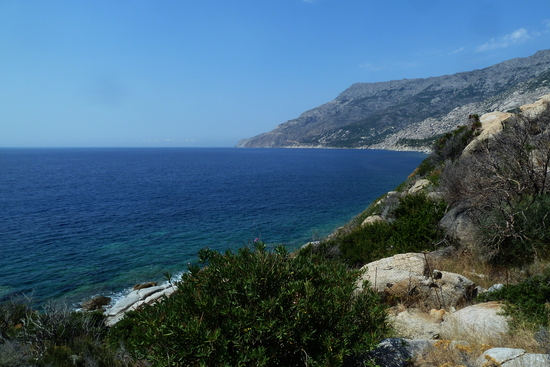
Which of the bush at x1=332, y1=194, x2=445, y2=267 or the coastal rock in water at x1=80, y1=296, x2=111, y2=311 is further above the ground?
the bush at x1=332, y1=194, x2=445, y2=267

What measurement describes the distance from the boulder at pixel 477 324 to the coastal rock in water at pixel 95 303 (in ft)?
55.0

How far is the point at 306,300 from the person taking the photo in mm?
3473

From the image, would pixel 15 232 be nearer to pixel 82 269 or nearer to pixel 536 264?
pixel 82 269

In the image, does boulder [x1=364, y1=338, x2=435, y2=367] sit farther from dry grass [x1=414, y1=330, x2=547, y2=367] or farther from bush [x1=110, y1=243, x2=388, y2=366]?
bush [x1=110, y1=243, x2=388, y2=366]

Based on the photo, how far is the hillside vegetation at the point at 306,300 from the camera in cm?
331

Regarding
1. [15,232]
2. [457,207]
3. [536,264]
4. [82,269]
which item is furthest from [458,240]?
[15,232]

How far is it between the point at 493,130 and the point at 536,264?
13932 millimetres

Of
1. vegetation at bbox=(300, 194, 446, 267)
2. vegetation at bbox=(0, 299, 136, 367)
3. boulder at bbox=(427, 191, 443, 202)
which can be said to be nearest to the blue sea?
vegetation at bbox=(300, 194, 446, 267)

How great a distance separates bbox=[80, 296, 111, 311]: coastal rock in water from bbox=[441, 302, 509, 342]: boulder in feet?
55.0

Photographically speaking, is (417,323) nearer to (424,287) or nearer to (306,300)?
(424,287)

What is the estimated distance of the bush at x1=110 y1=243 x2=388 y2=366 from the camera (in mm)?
3209

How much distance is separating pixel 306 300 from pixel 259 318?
0.57 meters

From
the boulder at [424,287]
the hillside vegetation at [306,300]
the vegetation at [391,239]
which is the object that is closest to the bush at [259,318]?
the hillside vegetation at [306,300]

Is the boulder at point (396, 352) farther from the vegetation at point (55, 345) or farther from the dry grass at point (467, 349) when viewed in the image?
the vegetation at point (55, 345)
